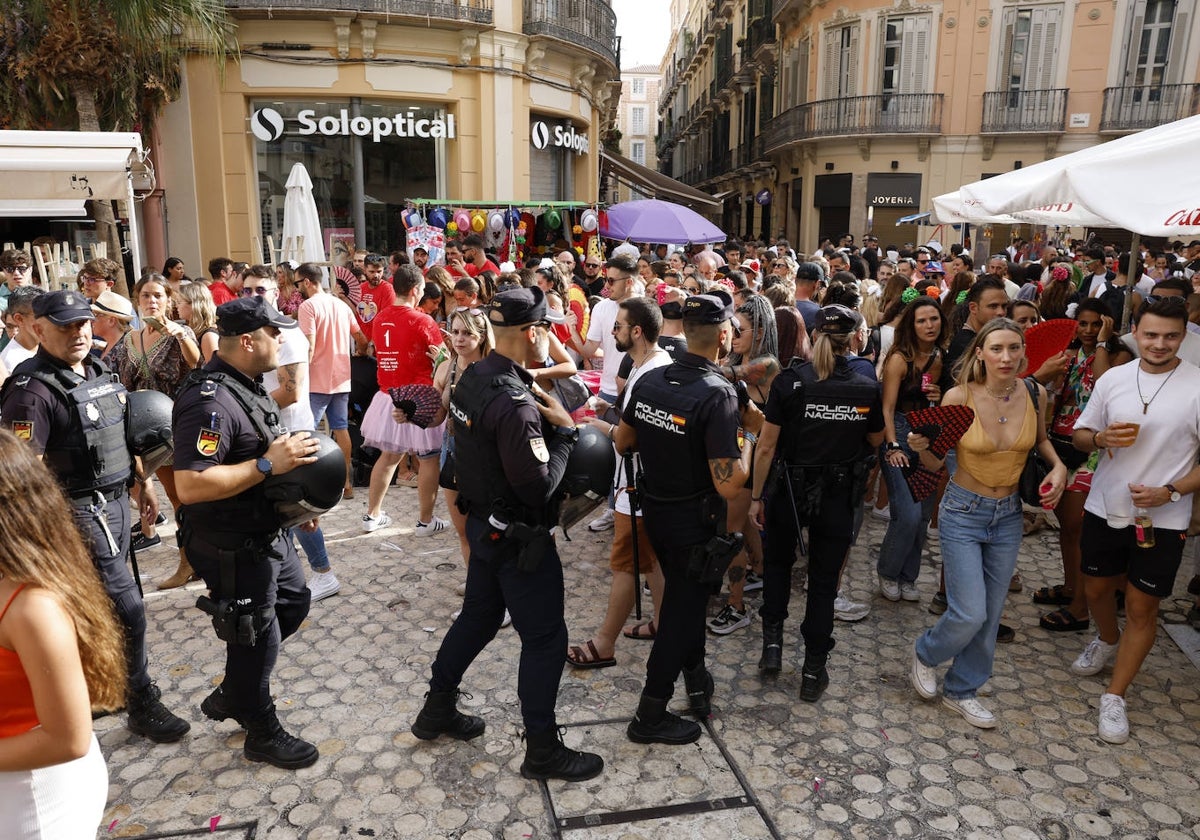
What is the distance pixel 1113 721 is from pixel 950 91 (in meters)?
23.3

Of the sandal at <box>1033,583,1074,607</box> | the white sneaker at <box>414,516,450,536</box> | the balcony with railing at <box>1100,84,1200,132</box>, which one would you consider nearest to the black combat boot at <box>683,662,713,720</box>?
the sandal at <box>1033,583,1074,607</box>

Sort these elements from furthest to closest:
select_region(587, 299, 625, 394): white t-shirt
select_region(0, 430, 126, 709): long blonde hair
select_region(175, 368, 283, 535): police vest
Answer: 1. select_region(587, 299, 625, 394): white t-shirt
2. select_region(175, 368, 283, 535): police vest
3. select_region(0, 430, 126, 709): long blonde hair

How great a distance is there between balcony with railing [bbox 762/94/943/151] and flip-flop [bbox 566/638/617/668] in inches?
903

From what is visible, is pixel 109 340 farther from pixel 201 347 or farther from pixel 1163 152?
pixel 1163 152

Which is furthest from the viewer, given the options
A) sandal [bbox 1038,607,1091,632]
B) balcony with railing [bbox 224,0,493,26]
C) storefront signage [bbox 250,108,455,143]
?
storefront signage [bbox 250,108,455,143]

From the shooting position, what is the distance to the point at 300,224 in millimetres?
11438

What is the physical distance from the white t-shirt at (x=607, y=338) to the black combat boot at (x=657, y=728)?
9.75ft

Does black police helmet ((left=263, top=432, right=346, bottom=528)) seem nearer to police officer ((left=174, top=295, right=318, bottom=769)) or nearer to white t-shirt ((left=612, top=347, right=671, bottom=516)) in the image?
police officer ((left=174, top=295, right=318, bottom=769))

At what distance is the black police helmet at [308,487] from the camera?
10.7ft

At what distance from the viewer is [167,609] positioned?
509 centimetres

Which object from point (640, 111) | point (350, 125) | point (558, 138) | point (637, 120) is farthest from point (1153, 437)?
point (640, 111)

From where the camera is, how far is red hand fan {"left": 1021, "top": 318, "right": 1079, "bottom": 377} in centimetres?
499

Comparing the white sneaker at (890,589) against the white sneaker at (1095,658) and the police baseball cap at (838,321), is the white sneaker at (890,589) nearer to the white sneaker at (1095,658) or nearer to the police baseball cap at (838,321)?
the white sneaker at (1095,658)

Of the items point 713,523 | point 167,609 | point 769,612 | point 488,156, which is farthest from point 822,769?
point 488,156
